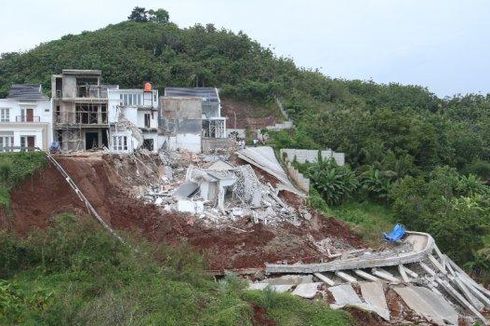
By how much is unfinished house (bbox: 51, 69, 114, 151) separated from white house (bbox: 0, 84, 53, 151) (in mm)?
705

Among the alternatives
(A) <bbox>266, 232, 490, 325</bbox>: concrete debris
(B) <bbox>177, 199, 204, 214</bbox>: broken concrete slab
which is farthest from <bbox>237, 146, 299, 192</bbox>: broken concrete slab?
(B) <bbox>177, 199, 204, 214</bbox>: broken concrete slab

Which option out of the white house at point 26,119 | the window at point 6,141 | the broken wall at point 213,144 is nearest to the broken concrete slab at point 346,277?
the broken wall at point 213,144

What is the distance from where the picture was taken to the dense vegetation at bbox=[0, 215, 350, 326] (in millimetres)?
18016

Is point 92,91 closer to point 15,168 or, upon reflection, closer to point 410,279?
point 15,168

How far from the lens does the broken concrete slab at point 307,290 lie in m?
22.6

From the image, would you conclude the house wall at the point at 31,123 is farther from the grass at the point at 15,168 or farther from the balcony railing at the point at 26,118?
the grass at the point at 15,168

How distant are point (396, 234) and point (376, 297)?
23.6 ft

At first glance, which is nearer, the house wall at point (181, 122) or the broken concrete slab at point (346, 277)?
the broken concrete slab at point (346, 277)

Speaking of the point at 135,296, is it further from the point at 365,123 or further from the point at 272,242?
the point at 365,123

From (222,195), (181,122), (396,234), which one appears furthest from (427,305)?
(181,122)

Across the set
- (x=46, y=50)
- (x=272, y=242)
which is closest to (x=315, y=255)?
(x=272, y=242)

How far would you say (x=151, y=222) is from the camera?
26938 mm

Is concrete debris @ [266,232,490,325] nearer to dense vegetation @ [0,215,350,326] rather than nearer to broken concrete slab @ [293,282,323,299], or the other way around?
broken concrete slab @ [293,282,323,299]

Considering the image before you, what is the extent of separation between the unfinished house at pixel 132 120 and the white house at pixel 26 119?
329cm
